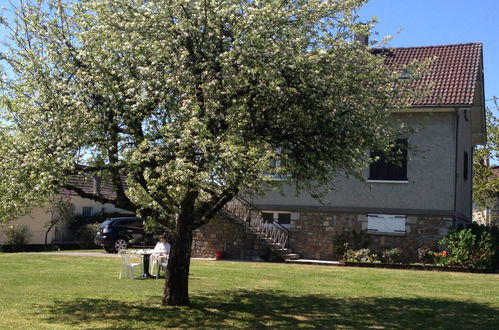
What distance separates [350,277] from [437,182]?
6638 mm

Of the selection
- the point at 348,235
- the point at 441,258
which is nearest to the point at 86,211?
the point at 348,235

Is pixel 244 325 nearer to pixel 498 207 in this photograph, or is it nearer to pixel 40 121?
pixel 40 121

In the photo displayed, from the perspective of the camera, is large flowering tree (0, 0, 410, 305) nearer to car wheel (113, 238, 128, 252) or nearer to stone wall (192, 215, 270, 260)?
stone wall (192, 215, 270, 260)

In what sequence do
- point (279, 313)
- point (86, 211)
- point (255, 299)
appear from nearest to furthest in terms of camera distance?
1. point (279, 313)
2. point (255, 299)
3. point (86, 211)

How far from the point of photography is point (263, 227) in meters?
24.8

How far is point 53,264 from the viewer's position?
2120 centimetres

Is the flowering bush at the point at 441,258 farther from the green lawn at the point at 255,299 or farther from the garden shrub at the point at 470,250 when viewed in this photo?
the green lawn at the point at 255,299

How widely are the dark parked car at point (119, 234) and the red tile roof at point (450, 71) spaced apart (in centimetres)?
1361

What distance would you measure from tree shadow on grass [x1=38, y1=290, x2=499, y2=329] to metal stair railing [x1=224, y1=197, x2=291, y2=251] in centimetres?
1024

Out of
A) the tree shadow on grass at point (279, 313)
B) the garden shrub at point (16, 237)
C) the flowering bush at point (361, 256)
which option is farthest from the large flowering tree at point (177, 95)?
the garden shrub at point (16, 237)

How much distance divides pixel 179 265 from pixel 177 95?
3.47 m

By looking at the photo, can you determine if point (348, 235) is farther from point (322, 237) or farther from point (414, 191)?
point (414, 191)

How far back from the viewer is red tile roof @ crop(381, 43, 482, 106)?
22.3m

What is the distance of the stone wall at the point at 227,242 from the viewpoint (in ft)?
81.9
